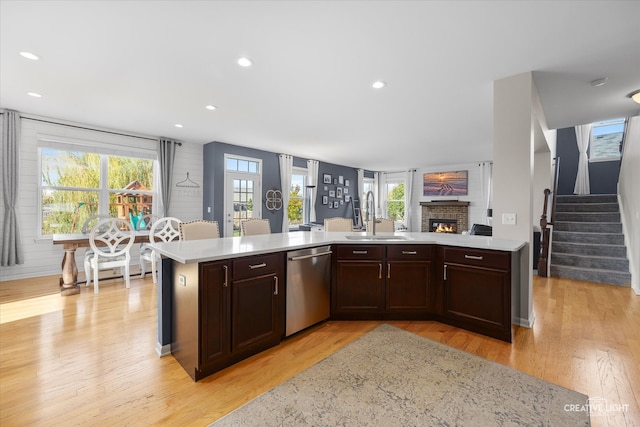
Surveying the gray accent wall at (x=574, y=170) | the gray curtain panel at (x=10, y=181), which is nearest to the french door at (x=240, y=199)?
the gray curtain panel at (x=10, y=181)

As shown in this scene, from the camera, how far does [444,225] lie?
930 centimetres

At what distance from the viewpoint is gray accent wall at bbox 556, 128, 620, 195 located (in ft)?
22.2

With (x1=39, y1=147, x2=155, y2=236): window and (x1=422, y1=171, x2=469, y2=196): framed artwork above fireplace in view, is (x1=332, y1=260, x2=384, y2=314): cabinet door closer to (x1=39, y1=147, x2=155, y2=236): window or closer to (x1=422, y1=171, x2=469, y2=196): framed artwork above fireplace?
(x1=39, y1=147, x2=155, y2=236): window

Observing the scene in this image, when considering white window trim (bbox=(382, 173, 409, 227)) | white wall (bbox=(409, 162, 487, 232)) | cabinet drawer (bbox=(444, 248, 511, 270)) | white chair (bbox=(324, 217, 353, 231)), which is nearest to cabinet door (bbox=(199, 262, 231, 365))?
cabinet drawer (bbox=(444, 248, 511, 270))

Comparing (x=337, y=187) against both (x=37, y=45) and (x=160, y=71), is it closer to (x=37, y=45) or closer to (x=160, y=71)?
(x=160, y=71)

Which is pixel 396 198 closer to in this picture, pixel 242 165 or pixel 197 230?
pixel 242 165

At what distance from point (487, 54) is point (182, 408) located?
366cm

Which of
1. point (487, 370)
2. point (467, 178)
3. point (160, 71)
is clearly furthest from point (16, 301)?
point (467, 178)

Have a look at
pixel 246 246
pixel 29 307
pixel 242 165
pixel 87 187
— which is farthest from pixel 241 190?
pixel 246 246

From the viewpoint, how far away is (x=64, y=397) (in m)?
1.75

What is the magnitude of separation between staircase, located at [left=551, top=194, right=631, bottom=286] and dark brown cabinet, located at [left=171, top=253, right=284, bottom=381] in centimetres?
508

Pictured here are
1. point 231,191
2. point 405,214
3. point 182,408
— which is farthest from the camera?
point 405,214

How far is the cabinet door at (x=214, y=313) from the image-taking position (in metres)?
1.91

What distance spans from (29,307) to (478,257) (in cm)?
490
